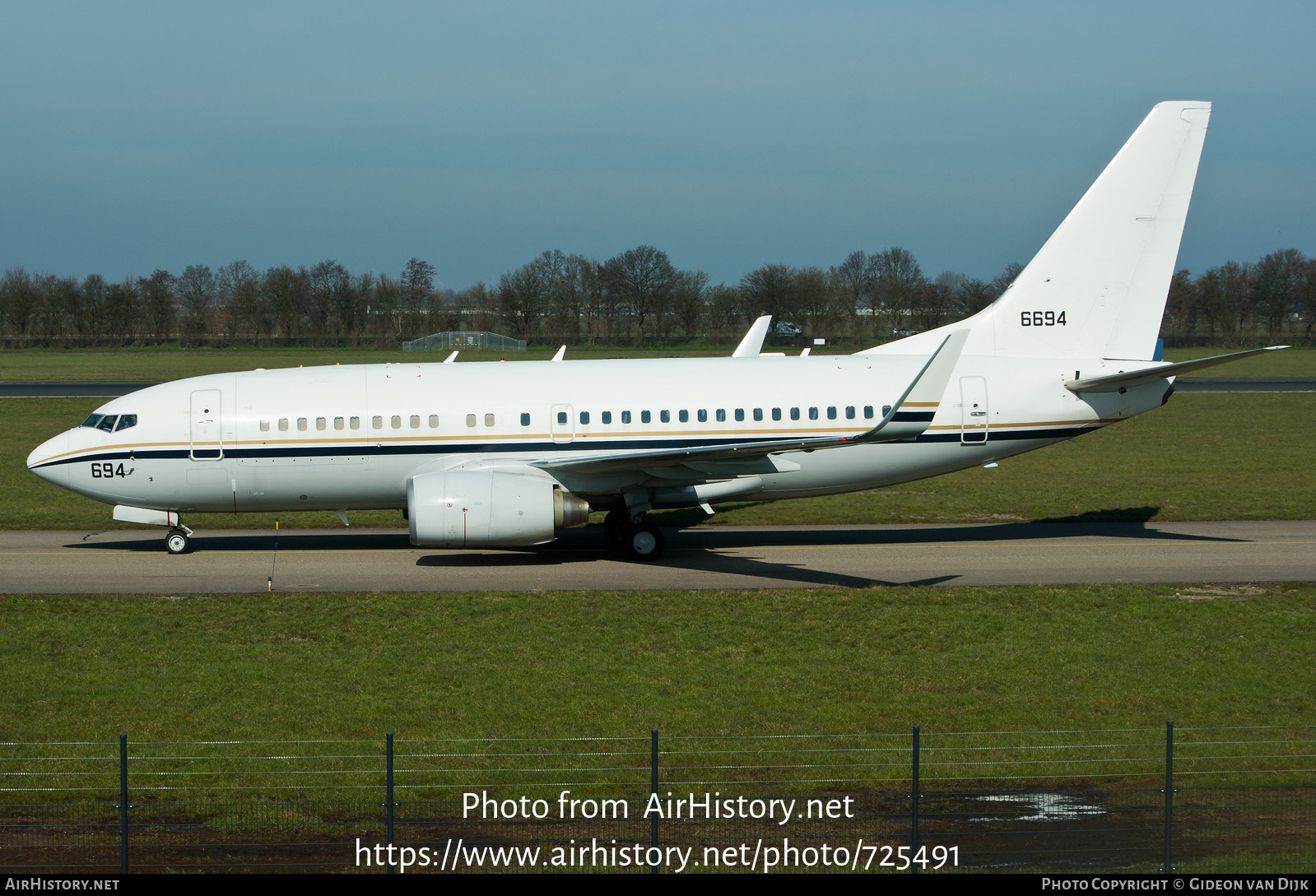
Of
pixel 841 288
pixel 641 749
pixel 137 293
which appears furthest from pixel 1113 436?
pixel 137 293

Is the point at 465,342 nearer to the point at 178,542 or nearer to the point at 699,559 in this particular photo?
the point at 178,542

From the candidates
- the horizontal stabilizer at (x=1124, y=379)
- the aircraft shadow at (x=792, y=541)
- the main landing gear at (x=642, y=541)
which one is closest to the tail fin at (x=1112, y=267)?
the horizontal stabilizer at (x=1124, y=379)

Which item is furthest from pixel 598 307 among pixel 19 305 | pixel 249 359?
pixel 19 305

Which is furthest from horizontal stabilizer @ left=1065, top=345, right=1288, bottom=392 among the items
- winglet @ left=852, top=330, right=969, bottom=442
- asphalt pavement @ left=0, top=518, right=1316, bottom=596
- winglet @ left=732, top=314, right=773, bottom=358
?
winglet @ left=732, top=314, right=773, bottom=358

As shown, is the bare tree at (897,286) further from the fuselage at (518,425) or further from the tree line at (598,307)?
the fuselage at (518,425)

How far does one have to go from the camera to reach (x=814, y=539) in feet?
84.2

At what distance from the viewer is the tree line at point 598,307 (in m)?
121

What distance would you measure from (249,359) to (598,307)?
41881 mm

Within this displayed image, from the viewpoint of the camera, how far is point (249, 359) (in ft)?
339

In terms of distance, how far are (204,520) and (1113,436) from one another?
35314mm

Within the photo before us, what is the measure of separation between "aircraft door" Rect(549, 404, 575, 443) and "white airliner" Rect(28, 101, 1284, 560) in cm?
4

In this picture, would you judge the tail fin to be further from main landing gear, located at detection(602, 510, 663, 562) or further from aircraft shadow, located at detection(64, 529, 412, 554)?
aircraft shadow, located at detection(64, 529, 412, 554)

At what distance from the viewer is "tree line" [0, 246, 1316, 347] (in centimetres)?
12094

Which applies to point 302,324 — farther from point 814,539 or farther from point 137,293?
point 814,539
